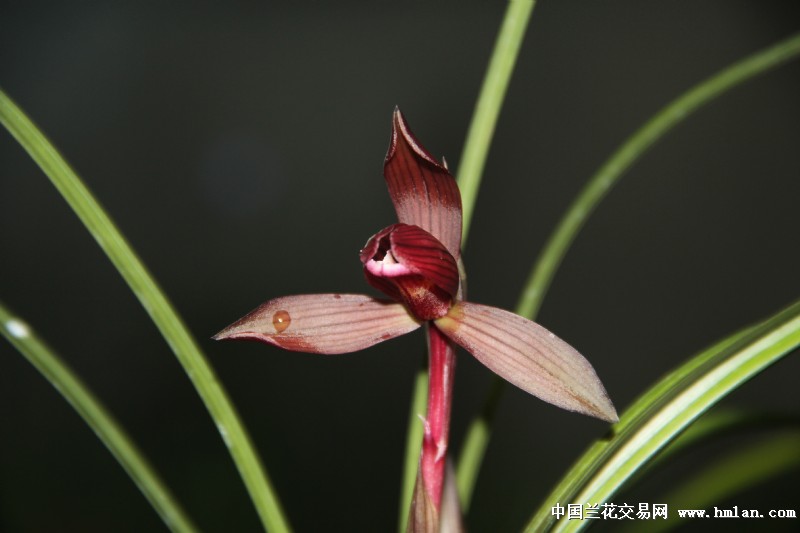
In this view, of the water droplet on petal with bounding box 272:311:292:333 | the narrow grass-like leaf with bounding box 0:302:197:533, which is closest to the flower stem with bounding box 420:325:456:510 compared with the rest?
the water droplet on petal with bounding box 272:311:292:333

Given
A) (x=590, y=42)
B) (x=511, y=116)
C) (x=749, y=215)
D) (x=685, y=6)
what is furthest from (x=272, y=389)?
(x=685, y=6)

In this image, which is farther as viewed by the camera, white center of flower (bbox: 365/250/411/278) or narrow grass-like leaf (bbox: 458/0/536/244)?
narrow grass-like leaf (bbox: 458/0/536/244)

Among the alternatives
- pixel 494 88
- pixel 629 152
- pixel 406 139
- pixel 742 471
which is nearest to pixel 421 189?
pixel 406 139

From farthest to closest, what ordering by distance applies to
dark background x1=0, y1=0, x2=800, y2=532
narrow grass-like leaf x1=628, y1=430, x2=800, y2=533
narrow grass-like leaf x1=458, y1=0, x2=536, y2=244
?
1. dark background x1=0, y1=0, x2=800, y2=532
2. narrow grass-like leaf x1=628, y1=430, x2=800, y2=533
3. narrow grass-like leaf x1=458, y1=0, x2=536, y2=244

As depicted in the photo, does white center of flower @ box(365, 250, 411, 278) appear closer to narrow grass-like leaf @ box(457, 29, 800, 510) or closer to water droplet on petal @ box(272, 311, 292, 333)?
water droplet on petal @ box(272, 311, 292, 333)

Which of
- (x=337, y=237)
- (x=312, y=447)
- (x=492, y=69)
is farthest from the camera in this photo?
(x=337, y=237)

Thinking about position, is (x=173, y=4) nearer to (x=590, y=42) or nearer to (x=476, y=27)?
(x=476, y=27)

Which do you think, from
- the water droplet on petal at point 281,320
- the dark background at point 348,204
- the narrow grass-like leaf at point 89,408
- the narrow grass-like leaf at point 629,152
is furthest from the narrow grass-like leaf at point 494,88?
the dark background at point 348,204
